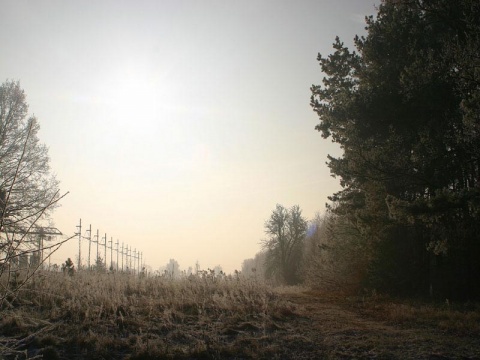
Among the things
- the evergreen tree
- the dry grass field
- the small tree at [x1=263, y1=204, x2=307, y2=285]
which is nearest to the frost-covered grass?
the dry grass field

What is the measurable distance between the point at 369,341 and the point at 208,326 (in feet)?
12.7

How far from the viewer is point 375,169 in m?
12.9

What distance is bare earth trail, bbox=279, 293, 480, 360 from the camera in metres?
6.35

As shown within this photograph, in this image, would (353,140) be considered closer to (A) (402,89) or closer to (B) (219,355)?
(A) (402,89)

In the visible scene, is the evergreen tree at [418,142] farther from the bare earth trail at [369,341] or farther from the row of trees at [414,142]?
the bare earth trail at [369,341]

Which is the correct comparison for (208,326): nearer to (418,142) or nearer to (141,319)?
(141,319)

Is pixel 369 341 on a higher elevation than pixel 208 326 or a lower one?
lower

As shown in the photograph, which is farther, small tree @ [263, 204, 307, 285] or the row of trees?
small tree @ [263, 204, 307, 285]

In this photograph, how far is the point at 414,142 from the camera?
13.4 m

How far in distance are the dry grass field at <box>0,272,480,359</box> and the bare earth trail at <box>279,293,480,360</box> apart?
0.07ft

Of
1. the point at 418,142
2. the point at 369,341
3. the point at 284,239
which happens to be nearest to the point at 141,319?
the point at 369,341

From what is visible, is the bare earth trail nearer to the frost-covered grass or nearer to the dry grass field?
the dry grass field

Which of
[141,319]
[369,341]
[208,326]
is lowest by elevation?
[369,341]

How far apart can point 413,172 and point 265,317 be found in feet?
28.1
